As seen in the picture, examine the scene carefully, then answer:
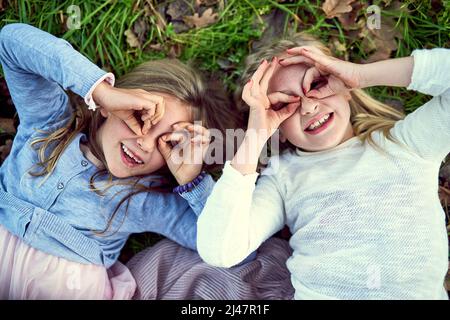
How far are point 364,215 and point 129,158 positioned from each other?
3.04 ft

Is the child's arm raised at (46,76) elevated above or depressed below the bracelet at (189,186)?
above

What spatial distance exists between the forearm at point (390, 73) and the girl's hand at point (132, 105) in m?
0.77

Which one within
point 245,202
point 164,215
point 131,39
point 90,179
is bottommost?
point 164,215

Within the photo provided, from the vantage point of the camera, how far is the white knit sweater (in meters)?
1.80

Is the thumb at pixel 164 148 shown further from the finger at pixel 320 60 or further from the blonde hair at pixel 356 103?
the finger at pixel 320 60

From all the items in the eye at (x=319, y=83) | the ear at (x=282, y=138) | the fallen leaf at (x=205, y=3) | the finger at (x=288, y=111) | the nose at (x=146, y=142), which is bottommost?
the ear at (x=282, y=138)

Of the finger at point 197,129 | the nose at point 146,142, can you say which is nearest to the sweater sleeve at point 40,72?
the nose at point 146,142

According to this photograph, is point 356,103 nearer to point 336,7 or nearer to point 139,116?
point 336,7

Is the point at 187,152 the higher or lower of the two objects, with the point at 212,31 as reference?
lower

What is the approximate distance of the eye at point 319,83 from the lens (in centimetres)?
192

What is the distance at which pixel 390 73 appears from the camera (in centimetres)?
185

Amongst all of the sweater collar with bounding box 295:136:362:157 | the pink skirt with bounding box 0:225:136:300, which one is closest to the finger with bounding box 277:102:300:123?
the sweater collar with bounding box 295:136:362:157

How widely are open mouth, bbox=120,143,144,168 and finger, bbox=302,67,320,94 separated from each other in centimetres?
69

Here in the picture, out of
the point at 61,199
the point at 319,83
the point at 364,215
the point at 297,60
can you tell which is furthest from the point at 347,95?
the point at 61,199
